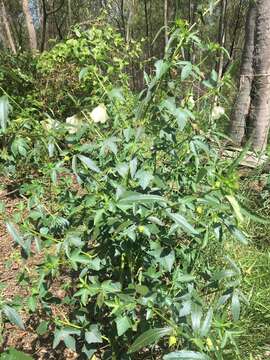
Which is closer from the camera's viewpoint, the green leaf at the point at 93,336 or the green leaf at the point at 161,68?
the green leaf at the point at 161,68

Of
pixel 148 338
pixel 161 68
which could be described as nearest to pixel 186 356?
pixel 148 338

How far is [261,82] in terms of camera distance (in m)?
3.83

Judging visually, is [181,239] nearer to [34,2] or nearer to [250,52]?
[250,52]

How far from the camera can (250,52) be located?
4.91 m

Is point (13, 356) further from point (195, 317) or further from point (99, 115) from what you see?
point (99, 115)

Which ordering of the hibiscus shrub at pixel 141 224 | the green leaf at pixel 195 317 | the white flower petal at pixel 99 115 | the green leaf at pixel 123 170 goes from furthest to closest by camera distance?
the white flower petal at pixel 99 115 < the green leaf at pixel 123 170 < the hibiscus shrub at pixel 141 224 < the green leaf at pixel 195 317

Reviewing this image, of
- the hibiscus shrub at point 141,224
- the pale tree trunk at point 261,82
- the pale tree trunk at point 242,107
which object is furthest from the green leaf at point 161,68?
the pale tree trunk at point 242,107

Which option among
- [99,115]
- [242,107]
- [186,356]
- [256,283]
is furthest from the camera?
[242,107]

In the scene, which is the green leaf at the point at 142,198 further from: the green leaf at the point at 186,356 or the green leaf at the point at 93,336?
the green leaf at the point at 93,336

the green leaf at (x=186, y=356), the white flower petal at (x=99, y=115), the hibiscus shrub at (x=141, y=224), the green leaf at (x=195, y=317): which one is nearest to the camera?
the green leaf at (x=186, y=356)

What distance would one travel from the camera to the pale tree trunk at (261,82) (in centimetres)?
375

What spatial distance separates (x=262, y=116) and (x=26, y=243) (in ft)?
9.75

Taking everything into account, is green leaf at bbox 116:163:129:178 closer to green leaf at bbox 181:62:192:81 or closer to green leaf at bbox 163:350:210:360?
green leaf at bbox 181:62:192:81

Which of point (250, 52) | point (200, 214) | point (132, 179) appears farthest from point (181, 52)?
point (250, 52)
